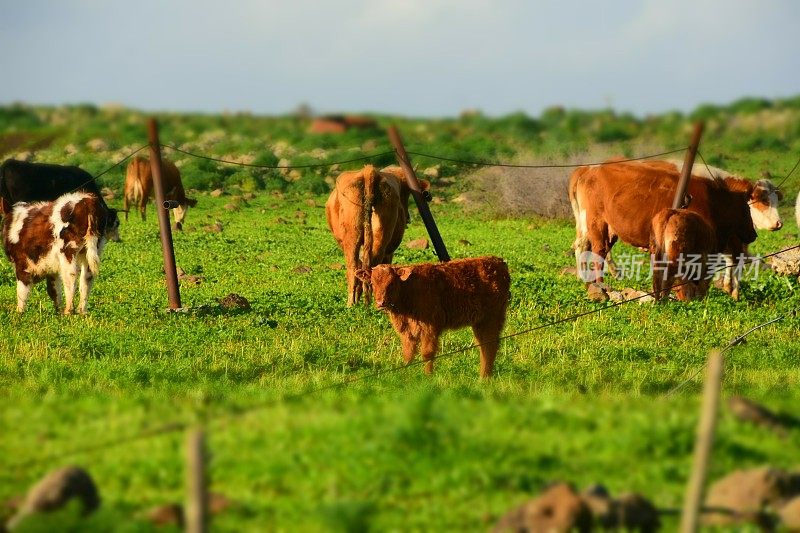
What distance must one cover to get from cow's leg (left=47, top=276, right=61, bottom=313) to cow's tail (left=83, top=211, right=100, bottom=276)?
83 centimetres

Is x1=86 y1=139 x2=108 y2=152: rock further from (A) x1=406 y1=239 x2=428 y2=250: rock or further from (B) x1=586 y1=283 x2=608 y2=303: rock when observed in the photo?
(B) x1=586 y1=283 x2=608 y2=303: rock

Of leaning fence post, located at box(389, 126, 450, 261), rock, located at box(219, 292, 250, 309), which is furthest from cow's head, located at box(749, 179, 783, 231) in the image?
rock, located at box(219, 292, 250, 309)

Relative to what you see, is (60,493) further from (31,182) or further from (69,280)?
(31,182)

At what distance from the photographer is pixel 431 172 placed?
43.6 metres

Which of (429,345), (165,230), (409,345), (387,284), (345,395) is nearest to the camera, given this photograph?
(345,395)

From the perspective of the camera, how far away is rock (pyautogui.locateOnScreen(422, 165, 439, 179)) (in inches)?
1711

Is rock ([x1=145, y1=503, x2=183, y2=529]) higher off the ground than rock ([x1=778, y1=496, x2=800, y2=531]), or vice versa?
rock ([x1=145, y1=503, x2=183, y2=529])

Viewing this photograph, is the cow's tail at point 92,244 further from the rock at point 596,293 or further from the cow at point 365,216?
the rock at point 596,293

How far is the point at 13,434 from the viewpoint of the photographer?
29.7ft

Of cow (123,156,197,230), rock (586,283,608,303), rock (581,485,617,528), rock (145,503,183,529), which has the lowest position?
rock (586,283,608,303)

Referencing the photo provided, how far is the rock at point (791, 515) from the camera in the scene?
24.2 feet

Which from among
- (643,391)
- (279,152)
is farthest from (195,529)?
(279,152)

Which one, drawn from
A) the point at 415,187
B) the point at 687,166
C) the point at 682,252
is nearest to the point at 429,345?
the point at 415,187

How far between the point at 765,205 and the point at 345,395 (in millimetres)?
16513
